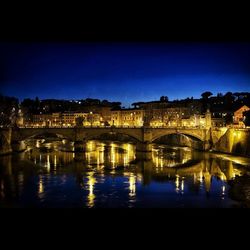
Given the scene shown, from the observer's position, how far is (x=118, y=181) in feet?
44.1

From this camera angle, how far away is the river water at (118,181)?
998 centimetres

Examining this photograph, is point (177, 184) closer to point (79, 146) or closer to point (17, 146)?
point (79, 146)

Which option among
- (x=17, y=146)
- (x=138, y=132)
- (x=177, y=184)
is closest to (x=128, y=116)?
(x=138, y=132)

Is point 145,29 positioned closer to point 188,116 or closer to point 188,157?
point 188,157

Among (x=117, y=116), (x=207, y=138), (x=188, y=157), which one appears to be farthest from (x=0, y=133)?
(x=117, y=116)

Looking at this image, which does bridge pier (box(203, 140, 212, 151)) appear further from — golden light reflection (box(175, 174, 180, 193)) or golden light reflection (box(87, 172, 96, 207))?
golden light reflection (box(87, 172, 96, 207))

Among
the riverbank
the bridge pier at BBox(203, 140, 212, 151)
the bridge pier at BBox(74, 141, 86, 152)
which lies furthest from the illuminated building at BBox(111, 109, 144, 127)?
the riverbank

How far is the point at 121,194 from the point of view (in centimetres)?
1096

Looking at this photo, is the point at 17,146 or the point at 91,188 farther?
the point at 17,146

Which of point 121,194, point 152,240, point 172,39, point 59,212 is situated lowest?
point 121,194

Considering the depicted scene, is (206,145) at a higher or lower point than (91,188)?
higher

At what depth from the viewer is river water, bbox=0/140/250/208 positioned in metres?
9.98

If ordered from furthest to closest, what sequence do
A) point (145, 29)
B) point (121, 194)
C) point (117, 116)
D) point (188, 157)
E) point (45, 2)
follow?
point (117, 116), point (188, 157), point (121, 194), point (145, 29), point (45, 2)

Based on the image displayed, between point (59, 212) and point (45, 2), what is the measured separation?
140 centimetres
